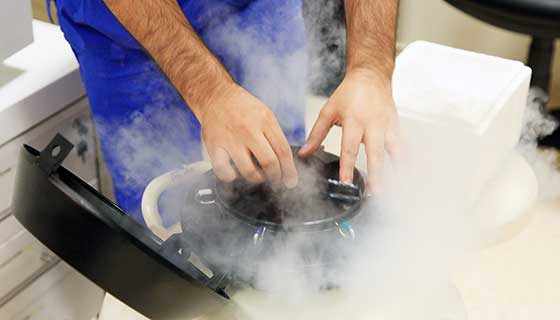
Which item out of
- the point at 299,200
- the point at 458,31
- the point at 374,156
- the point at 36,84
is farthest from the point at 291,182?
the point at 458,31

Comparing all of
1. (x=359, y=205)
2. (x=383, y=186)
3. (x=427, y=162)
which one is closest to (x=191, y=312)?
(x=359, y=205)

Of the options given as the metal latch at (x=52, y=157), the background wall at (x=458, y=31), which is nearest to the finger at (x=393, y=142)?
the metal latch at (x=52, y=157)

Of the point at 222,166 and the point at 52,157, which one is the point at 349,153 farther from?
the point at 52,157

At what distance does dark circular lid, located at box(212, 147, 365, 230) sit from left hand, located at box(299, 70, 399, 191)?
4 centimetres

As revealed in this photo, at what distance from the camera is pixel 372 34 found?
1.08m

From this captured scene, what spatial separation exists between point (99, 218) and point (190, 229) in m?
0.20

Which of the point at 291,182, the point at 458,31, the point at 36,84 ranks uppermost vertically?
the point at 291,182

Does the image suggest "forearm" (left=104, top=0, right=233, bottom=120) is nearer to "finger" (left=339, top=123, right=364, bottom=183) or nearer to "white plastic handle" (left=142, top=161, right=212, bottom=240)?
"white plastic handle" (left=142, top=161, right=212, bottom=240)

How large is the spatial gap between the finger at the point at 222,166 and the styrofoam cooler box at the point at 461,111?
0.39 metres

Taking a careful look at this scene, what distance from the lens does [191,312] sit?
2.22 ft

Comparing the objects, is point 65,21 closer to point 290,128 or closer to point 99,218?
point 290,128

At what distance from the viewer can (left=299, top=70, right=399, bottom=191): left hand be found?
2.79 feet

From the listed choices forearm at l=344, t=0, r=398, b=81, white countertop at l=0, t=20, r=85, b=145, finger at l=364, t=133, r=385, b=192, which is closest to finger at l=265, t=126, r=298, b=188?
finger at l=364, t=133, r=385, b=192

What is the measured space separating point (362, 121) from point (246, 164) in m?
0.19
